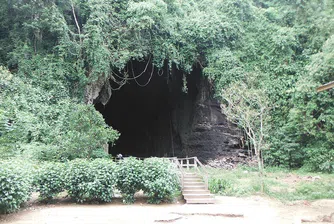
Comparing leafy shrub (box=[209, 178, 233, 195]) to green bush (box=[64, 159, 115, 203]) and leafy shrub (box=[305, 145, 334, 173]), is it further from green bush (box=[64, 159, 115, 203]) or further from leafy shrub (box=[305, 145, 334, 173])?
leafy shrub (box=[305, 145, 334, 173])

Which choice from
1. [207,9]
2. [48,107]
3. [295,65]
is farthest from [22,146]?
[295,65]

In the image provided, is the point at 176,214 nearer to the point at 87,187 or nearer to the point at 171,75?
the point at 87,187

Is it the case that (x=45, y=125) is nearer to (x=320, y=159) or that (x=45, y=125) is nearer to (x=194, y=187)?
(x=194, y=187)

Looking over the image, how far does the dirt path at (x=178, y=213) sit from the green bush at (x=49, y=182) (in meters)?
0.39

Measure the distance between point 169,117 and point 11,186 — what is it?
17.9 metres

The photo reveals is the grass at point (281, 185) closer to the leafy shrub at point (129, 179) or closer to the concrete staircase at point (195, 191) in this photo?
the concrete staircase at point (195, 191)

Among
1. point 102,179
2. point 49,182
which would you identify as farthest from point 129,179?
point 49,182

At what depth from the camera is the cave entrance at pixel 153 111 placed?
69.7 ft

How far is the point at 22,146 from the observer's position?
11391mm

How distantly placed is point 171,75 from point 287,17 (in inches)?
344

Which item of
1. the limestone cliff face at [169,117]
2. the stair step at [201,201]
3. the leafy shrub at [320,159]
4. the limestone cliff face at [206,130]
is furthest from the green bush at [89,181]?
the leafy shrub at [320,159]

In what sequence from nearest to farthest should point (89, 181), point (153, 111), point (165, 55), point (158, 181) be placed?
1. point (89, 181)
2. point (158, 181)
3. point (165, 55)
4. point (153, 111)

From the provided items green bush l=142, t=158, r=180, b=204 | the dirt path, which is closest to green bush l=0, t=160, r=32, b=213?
the dirt path

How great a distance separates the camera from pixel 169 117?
24469 mm
